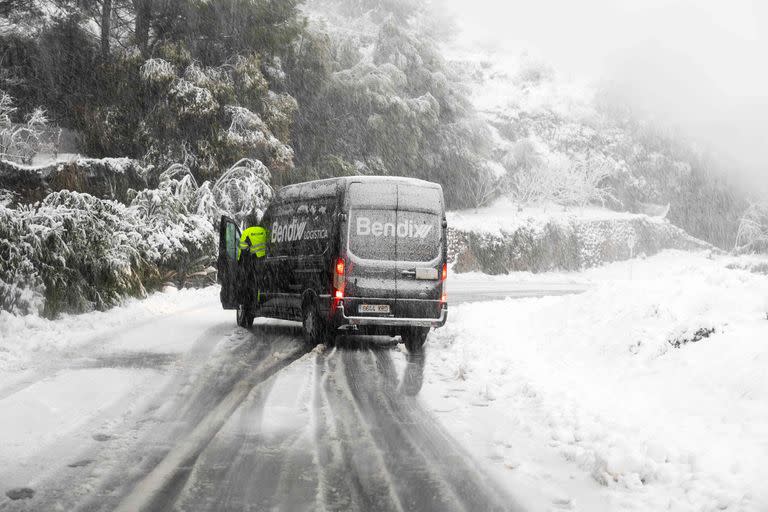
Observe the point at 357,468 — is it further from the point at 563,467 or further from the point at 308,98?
the point at 308,98

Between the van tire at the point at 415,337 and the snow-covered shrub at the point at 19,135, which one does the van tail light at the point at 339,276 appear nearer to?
the van tire at the point at 415,337

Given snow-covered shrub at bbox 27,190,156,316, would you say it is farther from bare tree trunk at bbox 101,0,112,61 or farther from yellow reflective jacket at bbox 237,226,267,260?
bare tree trunk at bbox 101,0,112,61

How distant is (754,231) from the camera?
142 feet

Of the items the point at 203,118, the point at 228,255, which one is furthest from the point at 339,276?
the point at 203,118

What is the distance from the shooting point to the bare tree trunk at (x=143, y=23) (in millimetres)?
23531

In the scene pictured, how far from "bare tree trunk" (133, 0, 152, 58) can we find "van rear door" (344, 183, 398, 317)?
1608 centimetres

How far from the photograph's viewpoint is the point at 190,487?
452 centimetres

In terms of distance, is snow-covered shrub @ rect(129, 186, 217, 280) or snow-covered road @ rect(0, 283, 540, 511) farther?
snow-covered shrub @ rect(129, 186, 217, 280)

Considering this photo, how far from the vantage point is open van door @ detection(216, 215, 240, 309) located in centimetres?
1307

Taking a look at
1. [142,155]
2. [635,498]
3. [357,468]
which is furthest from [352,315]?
[142,155]

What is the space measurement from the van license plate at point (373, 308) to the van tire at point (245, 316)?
3.05 meters

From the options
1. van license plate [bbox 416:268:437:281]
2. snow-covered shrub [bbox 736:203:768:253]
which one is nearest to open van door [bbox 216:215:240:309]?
van license plate [bbox 416:268:437:281]

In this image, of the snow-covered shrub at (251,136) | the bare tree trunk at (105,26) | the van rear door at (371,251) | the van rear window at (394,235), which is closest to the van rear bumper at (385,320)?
the van rear door at (371,251)

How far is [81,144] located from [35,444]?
21.0 metres
